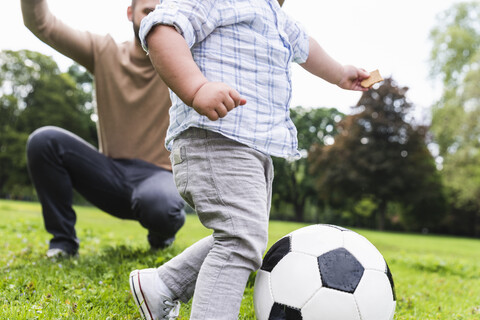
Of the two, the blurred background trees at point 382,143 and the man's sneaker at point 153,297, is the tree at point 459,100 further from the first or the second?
the man's sneaker at point 153,297

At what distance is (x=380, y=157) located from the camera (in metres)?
25.0

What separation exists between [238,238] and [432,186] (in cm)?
2742

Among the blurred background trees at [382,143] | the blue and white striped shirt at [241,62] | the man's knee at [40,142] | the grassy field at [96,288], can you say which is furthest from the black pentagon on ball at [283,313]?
the blurred background trees at [382,143]

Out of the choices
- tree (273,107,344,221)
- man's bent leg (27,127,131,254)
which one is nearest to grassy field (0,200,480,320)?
man's bent leg (27,127,131,254)

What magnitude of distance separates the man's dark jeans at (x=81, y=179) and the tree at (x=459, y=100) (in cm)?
2195

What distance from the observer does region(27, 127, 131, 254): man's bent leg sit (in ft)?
9.89

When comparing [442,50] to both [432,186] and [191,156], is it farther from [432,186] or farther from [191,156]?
[191,156]

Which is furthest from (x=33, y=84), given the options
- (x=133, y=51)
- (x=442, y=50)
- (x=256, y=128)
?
(x=256, y=128)

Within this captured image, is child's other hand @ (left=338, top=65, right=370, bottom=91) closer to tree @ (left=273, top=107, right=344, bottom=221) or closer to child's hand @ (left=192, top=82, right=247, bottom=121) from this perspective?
child's hand @ (left=192, top=82, right=247, bottom=121)

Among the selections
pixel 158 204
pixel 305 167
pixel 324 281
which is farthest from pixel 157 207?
pixel 305 167

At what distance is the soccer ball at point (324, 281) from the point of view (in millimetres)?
1722

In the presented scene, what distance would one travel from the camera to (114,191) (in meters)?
3.04

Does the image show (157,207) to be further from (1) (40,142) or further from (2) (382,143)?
(2) (382,143)

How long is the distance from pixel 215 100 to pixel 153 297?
945 mm
